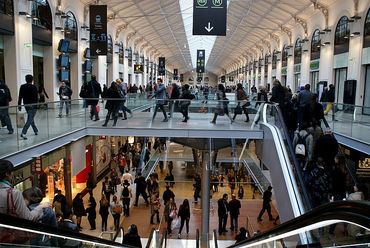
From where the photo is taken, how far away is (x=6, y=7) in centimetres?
1368

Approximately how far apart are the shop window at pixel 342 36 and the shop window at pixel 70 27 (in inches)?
630

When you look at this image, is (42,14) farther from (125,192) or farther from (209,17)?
(125,192)

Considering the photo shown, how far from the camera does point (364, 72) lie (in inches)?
752

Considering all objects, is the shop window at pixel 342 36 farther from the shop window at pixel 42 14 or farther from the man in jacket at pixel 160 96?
the shop window at pixel 42 14

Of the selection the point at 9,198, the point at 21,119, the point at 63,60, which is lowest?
the point at 9,198

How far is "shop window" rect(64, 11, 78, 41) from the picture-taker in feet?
64.0

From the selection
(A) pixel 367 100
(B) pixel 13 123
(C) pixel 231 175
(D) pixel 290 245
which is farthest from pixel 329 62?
(D) pixel 290 245

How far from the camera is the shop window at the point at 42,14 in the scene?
1614 centimetres

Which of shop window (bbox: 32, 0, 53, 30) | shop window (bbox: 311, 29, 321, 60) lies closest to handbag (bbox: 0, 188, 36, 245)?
shop window (bbox: 32, 0, 53, 30)

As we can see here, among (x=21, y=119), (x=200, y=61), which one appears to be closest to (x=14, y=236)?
(x=21, y=119)

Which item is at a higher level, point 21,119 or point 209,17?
point 209,17

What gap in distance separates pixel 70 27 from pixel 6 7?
672 centimetres

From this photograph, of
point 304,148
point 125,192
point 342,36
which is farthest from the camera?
point 342,36

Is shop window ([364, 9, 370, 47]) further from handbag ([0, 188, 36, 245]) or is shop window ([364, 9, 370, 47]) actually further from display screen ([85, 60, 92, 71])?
handbag ([0, 188, 36, 245])
